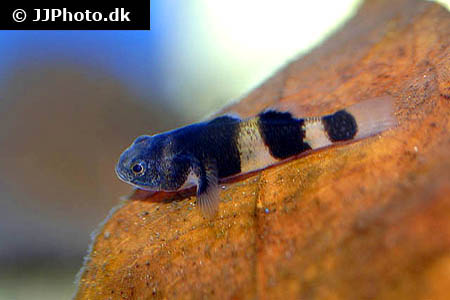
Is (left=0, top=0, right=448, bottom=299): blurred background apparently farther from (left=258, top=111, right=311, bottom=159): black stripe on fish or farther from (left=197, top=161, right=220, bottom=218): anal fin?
(left=258, top=111, right=311, bottom=159): black stripe on fish

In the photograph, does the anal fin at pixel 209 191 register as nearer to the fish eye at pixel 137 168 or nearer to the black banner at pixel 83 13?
the fish eye at pixel 137 168

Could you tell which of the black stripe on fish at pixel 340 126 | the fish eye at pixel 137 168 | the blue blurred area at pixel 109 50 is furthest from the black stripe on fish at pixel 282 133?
the blue blurred area at pixel 109 50

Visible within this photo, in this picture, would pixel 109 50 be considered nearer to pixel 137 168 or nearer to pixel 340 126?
pixel 137 168

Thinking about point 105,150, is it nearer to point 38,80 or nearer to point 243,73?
point 38,80

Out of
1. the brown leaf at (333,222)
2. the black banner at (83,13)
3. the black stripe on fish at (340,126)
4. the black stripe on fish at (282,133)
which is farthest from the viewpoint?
the black banner at (83,13)

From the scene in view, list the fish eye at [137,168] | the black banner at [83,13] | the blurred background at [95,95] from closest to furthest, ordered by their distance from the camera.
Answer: the fish eye at [137,168], the black banner at [83,13], the blurred background at [95,95]

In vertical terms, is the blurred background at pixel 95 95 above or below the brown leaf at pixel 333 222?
above

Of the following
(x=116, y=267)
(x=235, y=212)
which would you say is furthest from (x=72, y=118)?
(x=235, y=212)
